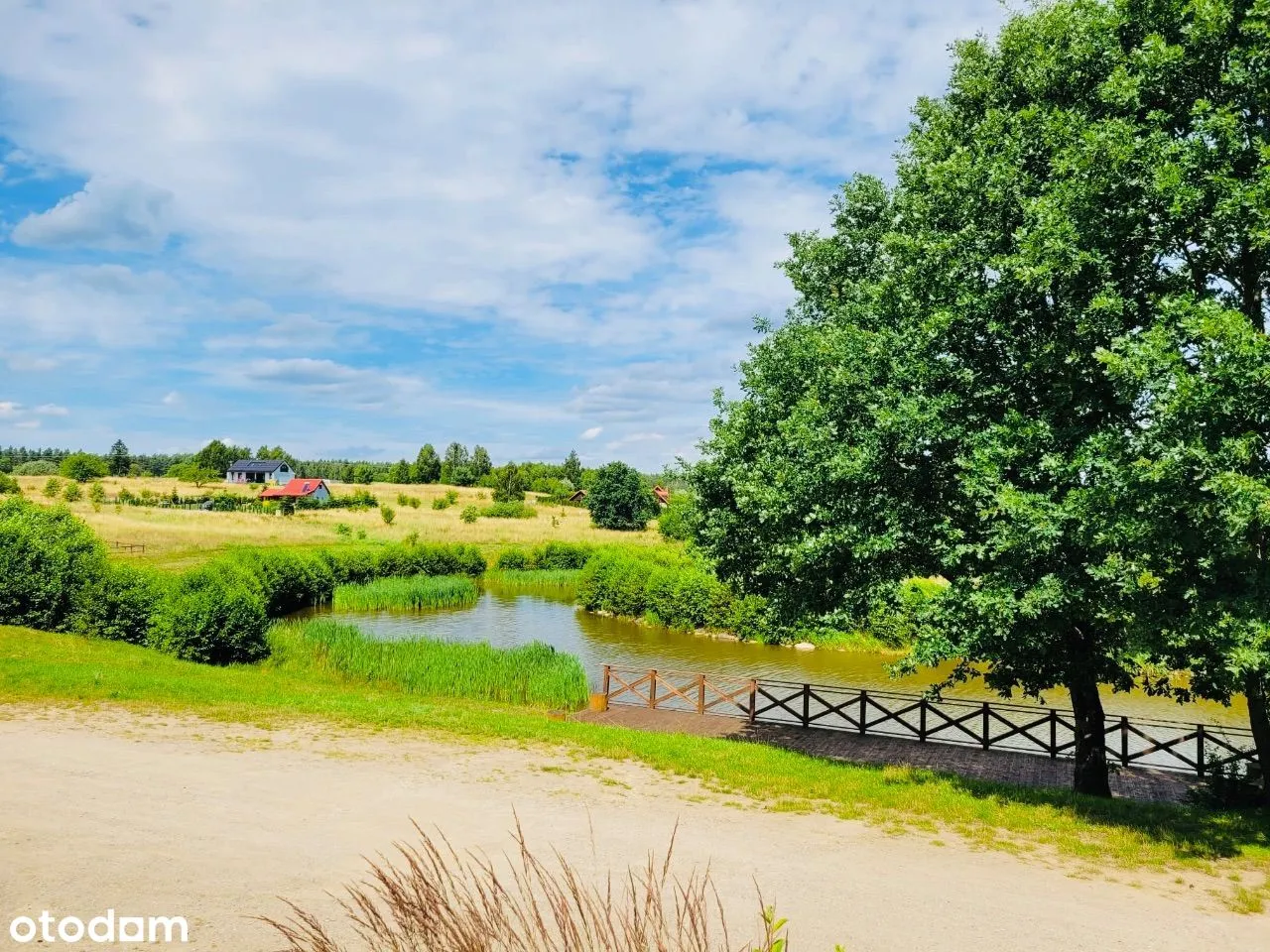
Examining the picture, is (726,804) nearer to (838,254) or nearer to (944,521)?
(944,521)

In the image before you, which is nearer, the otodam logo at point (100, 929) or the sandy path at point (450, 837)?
the otodam logo at point (100, 929)

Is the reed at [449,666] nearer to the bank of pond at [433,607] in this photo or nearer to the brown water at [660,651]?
the bank of pond at [433,607]

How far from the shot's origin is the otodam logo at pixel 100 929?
768cm

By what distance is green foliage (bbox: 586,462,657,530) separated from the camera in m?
98.4

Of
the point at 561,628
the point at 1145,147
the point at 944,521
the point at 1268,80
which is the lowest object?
the point at 561,628

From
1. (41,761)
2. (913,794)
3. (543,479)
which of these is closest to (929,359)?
(913,794)

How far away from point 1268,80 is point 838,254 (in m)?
8.98

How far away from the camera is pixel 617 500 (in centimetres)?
9850

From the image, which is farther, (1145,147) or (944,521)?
(944,521)

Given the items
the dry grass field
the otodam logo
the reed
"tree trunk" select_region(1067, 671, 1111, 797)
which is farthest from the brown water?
the otodam logo

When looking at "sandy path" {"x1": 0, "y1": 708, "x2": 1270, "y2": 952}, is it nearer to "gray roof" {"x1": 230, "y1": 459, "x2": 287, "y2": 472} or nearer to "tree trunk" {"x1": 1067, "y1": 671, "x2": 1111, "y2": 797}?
"tree trunk" {"x1": 1067, "y1": 671, "x2": 1111, "y2": 797}

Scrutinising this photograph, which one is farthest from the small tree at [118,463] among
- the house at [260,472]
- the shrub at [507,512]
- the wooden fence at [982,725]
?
the wooden fence at [982,725]

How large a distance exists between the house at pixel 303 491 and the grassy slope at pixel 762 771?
82.2m

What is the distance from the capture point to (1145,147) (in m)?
12.1
